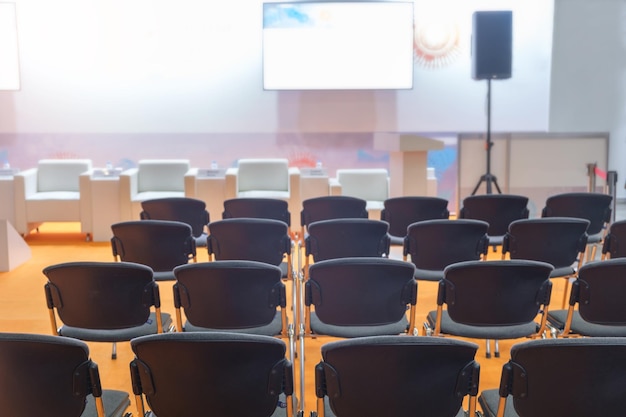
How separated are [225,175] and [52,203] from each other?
2088 millimetres

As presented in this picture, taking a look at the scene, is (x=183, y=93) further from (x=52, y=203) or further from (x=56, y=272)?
(x=56, y=272)

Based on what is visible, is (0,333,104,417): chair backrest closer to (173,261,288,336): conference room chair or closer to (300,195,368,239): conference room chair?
(173,261,288,336): conference room chair

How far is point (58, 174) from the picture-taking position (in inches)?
379

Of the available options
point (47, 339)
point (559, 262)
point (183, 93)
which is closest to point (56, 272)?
point (47, 339)

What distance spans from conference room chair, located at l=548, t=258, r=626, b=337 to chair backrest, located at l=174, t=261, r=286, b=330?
5.00ft

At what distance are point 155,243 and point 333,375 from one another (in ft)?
8.69

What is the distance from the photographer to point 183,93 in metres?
10.5

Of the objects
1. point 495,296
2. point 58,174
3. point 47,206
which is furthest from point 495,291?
point 58,174

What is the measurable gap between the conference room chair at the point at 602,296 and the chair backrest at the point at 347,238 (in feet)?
4.80

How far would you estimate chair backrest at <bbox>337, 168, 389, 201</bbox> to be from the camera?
945 cm

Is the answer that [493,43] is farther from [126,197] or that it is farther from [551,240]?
[551,240]

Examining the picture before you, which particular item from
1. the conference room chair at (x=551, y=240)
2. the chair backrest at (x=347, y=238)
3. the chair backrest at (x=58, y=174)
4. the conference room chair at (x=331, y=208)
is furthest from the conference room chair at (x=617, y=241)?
the chair backrest at (x=58, y=174)

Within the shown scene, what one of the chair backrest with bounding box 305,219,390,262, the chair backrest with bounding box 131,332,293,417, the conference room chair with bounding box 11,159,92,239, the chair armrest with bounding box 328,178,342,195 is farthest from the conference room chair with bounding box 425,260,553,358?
the conference room chair with bounding box 11,159,92,239

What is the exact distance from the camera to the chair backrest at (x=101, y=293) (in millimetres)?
3795
